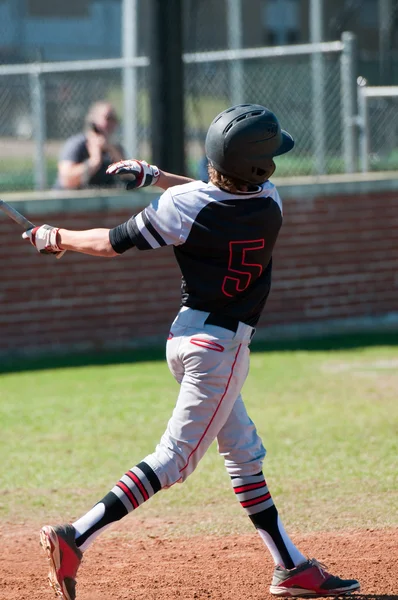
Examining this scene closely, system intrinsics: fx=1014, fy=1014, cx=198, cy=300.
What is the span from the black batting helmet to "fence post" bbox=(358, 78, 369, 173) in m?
7.68

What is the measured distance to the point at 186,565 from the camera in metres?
4.73

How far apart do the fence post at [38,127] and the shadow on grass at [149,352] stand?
6.23 feet

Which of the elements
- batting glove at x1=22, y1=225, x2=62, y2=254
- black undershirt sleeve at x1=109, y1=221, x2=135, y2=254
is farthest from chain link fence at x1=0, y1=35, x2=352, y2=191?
black undershirt sleeve at x1=109, y1=221, x2=135, y2=254

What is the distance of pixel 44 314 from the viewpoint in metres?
10.1

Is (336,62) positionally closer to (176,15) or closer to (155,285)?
(176,15)

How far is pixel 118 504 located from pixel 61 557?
30cm

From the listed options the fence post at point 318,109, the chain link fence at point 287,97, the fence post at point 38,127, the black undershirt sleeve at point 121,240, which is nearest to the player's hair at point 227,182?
the black undershirt sleeve at point 121,240

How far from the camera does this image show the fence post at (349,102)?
37.1ft

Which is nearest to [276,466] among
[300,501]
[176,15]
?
[300,501]

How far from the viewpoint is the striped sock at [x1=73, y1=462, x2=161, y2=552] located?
13.3 ft

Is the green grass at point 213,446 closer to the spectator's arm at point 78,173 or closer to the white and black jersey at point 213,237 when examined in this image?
the white and black jersey at point 213,237

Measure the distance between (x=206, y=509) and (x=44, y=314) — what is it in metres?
4.77

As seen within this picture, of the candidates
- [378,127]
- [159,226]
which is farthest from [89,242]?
[378,127]

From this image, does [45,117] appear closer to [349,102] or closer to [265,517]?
[349,102]
